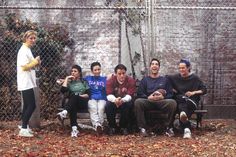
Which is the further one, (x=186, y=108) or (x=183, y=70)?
(x=183, y=70)

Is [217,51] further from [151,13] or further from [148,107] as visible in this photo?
[148,107]

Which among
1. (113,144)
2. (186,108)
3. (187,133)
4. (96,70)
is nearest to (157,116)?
(186,108)

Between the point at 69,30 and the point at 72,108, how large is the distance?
293 cm

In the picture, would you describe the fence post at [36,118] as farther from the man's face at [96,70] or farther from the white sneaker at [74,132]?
the man's face at [96,70]

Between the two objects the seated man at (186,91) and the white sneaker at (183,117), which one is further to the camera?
the seated man at (186,91)

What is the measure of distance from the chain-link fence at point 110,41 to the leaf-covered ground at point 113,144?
5.30 feet

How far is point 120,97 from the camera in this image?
908 centimetres

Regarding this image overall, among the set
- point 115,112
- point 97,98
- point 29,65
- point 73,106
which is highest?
point 29,65

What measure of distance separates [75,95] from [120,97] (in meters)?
0.75

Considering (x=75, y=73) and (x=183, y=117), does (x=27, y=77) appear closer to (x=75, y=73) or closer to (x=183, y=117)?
(x=75, y=73)

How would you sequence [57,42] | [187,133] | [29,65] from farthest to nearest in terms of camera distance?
[57,42], [187,133], [29,65]

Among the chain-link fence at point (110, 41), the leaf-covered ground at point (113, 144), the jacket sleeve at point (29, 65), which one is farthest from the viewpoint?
the chain-link fence at point (110, 41)

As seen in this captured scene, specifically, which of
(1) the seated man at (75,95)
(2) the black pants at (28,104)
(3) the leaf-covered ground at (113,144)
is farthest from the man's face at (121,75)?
(2) the black pants at (28,104)

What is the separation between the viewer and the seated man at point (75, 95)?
9039mm
